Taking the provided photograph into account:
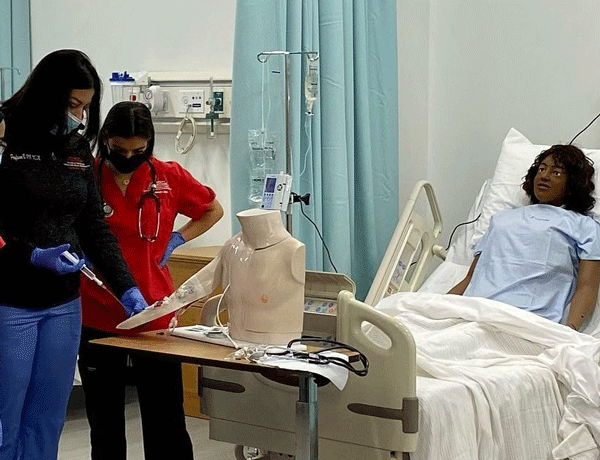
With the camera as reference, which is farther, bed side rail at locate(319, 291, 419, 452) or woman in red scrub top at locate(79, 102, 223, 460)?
woman in red scrub top at locate(79, 102, 223, 460)

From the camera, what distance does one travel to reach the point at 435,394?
2.77m

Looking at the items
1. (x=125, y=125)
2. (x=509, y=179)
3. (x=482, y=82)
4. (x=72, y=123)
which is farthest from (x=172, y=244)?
(x=482, y=82)

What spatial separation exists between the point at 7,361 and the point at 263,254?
69 cm

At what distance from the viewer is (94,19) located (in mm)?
5055

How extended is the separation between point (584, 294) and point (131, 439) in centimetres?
189

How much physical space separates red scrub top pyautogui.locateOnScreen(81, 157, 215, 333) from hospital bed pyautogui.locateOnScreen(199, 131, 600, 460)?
352mm

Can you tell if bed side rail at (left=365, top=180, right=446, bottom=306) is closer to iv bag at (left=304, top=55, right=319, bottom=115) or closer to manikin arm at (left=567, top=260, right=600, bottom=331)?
iv bag at (left=304, top=55, right=319, bottom=115)

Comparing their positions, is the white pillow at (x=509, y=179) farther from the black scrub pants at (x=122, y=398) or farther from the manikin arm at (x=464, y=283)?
the black scrub pants at (x=122, y=398)

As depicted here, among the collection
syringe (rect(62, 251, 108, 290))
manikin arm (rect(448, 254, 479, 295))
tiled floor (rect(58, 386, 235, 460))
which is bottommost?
tiled floor (rect(58, 386, 235, 460))

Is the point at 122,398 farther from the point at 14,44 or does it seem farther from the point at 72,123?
the point at 14,44

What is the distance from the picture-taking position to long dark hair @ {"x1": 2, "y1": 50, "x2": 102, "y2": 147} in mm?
2543

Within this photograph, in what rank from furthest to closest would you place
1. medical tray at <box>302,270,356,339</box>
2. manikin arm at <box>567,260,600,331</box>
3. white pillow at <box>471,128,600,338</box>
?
1. white pillow at <box>471,128,600,338</box>
2. manikin arm at <box>567,260,600,331</box>
3. medical tray at <box>302,270,356,339</box>

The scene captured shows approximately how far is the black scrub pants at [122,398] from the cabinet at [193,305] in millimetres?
1280

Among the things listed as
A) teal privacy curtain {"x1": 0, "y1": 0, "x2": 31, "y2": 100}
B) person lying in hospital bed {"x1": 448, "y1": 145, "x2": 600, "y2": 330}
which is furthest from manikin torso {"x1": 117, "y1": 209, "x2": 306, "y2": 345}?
teal privacy curtain {"x1": 0, "y1": 0, "x2": 31, "y2": 100}
